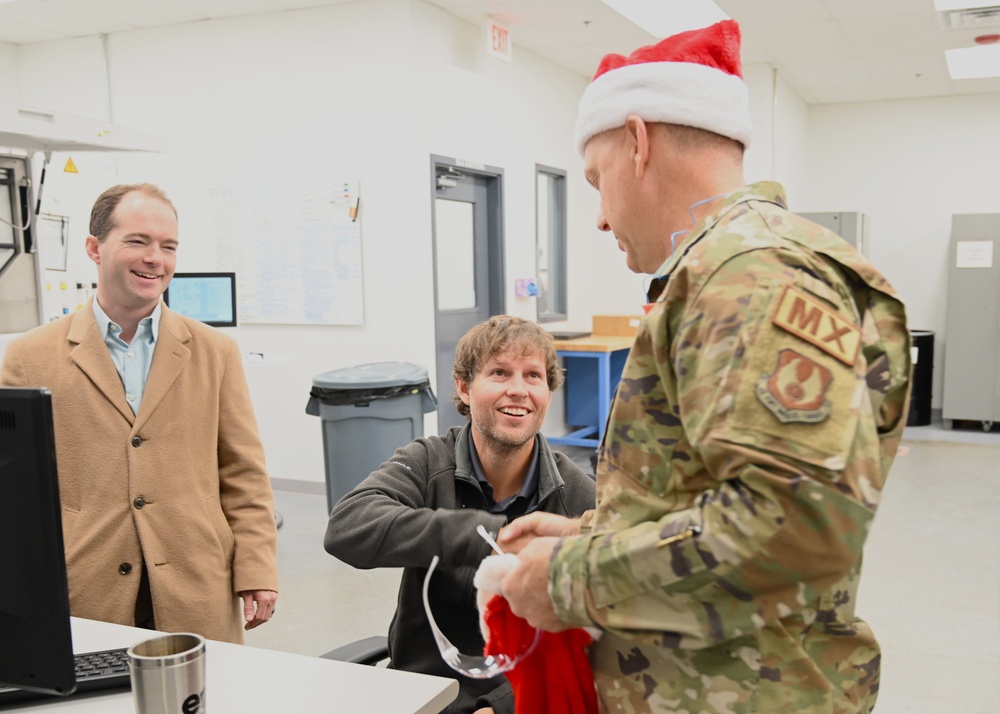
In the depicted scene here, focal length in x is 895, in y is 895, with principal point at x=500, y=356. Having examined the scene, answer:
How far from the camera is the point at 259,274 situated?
575 cm

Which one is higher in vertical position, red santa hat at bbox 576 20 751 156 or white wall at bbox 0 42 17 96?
white wall at bbox 0 42 17 96

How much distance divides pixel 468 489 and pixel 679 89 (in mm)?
1028

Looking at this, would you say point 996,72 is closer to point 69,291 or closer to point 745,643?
point 69,291

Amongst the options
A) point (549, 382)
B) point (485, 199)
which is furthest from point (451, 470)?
point (485, 199)

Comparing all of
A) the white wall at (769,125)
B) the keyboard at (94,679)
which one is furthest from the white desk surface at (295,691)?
the white wall at (769,125)

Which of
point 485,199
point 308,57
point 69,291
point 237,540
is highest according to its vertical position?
point 308,57

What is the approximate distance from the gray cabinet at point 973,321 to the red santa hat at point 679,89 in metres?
7.65

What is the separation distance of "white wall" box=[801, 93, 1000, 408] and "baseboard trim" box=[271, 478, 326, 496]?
5972 mm

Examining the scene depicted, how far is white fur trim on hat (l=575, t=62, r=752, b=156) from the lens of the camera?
1.21 metres

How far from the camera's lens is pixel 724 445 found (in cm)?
93

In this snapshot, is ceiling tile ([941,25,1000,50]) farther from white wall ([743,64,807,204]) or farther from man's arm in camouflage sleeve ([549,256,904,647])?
man's arm in camouflage sleeve ([549,256,904,647])

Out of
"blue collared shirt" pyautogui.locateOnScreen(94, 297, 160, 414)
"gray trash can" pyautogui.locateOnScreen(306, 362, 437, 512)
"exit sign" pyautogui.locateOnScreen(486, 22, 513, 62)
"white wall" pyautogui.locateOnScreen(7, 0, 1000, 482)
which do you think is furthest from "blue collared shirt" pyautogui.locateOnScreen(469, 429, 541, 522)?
"exit sign" pyautogui.locateOnScreen(486, 22, 513, 62)

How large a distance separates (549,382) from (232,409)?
748 mm

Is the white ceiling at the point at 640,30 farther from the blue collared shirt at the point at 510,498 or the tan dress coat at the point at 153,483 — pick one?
the blue collared shirt at the point at 510,498
